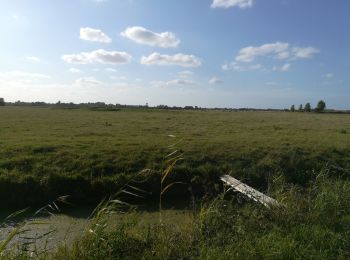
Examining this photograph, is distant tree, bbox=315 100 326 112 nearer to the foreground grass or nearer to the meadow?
the meadow

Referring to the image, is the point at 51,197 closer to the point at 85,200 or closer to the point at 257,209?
the point at 85,200

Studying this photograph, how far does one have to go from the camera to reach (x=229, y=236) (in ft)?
21.3

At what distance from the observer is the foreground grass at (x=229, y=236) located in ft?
19.2

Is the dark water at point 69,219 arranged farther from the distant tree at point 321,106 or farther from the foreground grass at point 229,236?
the distant tree at point 321,106

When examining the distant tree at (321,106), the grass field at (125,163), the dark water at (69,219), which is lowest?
the dark water at (69,219)

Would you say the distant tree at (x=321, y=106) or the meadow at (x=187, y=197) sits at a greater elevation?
the distant tree at (x=321, y=106)

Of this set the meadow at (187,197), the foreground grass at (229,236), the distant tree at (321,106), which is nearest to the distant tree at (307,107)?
the distant tree at (321,106)

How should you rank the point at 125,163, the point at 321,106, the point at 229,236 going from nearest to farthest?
the point at 229,236
the point at 125,163
the point at 321,106

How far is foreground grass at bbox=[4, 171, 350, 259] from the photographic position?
5.84 m

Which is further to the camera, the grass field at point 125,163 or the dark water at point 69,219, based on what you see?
the grass field at point 125,163

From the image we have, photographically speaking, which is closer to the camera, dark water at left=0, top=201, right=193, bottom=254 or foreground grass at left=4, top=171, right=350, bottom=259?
foreground grass at left=4, top=171, right=350, bottom=259

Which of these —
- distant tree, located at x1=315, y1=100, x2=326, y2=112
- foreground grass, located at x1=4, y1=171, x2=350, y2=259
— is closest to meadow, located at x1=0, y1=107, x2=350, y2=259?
foreground grass, located at x1=4, y1=171, x2=350, y2=259

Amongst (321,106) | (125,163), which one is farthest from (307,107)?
(125,163)

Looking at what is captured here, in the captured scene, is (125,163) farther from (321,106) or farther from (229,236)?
→ (321,106)
